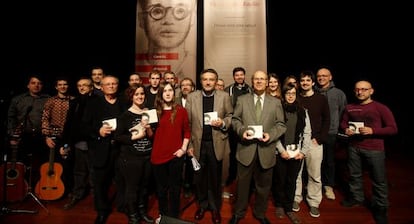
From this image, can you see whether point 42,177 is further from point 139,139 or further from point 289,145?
point 289,145

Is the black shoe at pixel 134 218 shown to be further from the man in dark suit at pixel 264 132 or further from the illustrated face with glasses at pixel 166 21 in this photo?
the illustrated face with glasses at pixel 166 21

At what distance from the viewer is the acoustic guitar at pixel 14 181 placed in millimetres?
3557

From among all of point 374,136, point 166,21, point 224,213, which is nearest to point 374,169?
point 374,136

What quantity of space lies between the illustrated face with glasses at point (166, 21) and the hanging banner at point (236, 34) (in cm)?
36

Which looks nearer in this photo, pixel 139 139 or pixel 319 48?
pixel 139 139

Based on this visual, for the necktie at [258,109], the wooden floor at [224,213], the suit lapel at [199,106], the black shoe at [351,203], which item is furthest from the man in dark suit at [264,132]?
the black shoe at [351,203]

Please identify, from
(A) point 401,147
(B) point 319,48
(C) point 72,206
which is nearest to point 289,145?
(C) point 72,206

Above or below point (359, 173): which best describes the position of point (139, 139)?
above

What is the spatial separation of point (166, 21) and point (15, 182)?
3.35 metres

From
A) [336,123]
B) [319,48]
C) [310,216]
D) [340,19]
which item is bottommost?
[310,216]

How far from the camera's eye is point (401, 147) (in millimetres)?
7133

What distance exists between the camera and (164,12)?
4957 mm

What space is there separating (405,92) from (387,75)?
0.66 m

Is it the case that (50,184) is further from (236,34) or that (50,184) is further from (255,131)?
(236,34)
